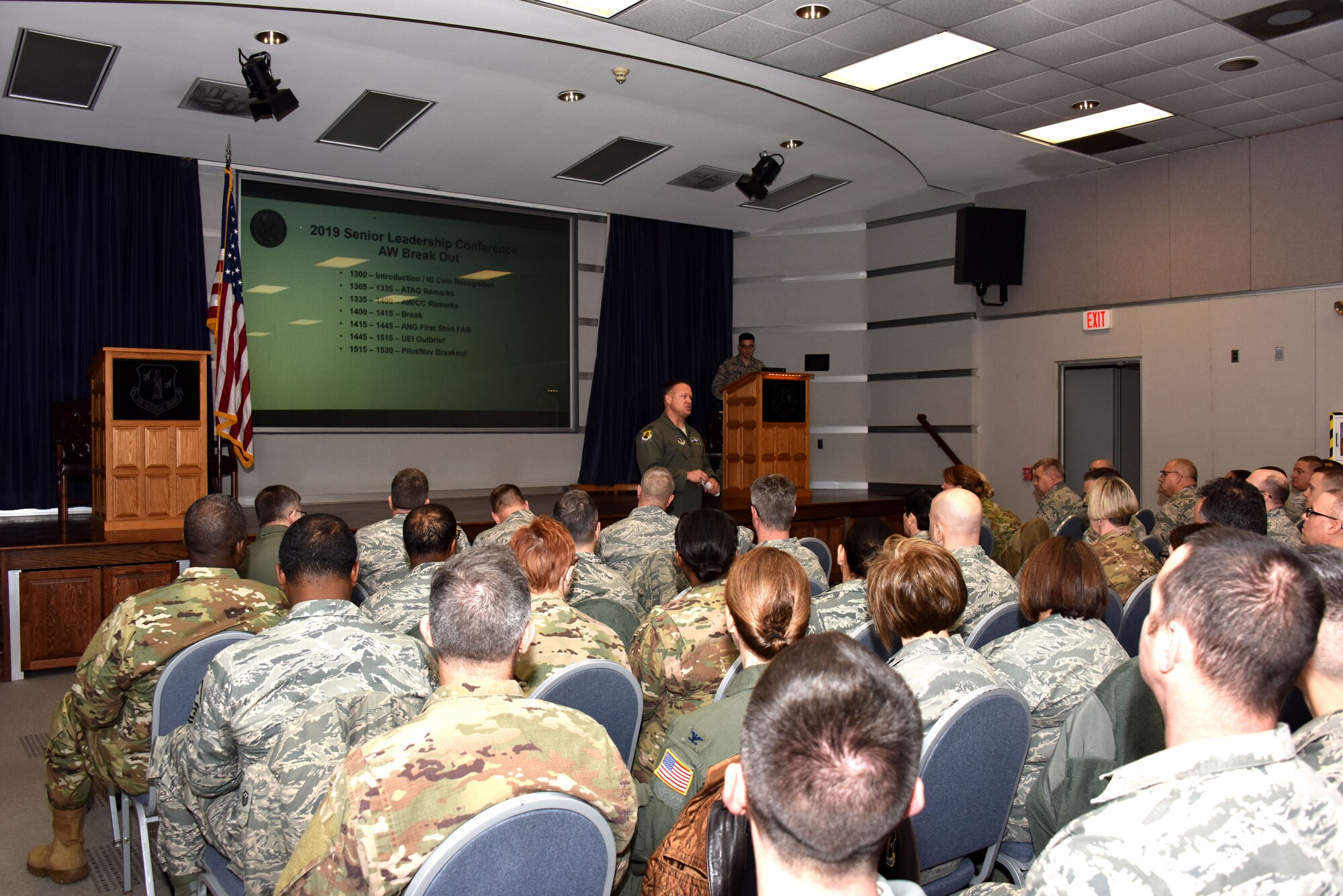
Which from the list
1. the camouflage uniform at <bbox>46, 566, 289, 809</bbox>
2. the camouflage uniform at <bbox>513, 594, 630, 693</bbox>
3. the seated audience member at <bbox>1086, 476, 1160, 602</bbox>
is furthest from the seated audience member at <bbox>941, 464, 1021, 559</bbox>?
the camouflage uniform at <bbox>46, 566, 289, 809</bbox>

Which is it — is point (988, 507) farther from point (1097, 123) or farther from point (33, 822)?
point (33, 822)

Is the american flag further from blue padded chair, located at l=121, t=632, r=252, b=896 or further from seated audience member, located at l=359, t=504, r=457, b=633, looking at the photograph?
blue padded chair, located at l=121, t=632, r=252, b=896

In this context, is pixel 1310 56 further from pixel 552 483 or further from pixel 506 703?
pixel 552 483

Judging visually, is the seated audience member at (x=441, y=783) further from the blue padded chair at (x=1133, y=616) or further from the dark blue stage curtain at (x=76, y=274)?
the dark blue stage curtain at (x=76, y=274)

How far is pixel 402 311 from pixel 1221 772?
9114 millimetres

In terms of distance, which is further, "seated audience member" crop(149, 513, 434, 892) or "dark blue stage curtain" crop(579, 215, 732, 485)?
"dark blue stage curtain" crop(579, 215, 732, 485)

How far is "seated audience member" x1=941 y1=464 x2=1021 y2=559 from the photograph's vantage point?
537 centimetres

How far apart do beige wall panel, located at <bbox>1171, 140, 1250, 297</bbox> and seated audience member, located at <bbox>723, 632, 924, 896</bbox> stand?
817 cm

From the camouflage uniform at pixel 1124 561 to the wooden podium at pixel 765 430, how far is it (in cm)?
443

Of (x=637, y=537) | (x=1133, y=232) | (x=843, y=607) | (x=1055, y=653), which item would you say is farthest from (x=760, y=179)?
(x=1055, y=653)

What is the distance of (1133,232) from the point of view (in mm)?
8344

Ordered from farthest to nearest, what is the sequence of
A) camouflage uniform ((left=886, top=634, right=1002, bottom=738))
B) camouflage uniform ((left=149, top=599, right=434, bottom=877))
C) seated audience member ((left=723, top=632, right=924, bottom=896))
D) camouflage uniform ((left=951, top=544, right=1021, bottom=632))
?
1. camouflage uniform ((left=951, top=544, right=1021, bottom=632))
2. camouflage uniform ((left=149, top=599, right=434, bottom=877))
3. camouflage uniform ((left=886, top=634, right=1002, bottom=738))
4. seated audience member ((left=723, top=632, right=924, bottom=896))

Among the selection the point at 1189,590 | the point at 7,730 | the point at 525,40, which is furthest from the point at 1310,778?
the point at 525,40

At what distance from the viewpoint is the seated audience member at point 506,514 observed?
4.02 meters
